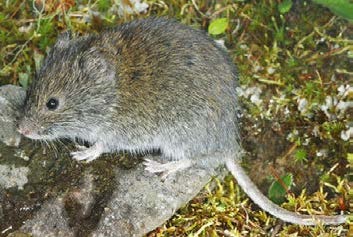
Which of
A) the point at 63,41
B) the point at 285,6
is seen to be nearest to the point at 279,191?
the point at 285,6

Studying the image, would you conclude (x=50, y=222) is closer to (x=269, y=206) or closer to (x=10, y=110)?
(x=10, y=110)

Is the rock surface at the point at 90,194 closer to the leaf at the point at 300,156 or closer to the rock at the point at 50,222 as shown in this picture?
the rock at the point at 50,222

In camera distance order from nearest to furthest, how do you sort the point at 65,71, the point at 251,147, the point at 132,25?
1. the point at 65,71
2. the point at 132,25
3. the point at 251,147

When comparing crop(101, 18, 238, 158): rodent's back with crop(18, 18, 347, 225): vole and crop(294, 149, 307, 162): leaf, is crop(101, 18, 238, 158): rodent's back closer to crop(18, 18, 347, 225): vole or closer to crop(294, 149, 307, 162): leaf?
crop(18, 18, 347, 225): vole

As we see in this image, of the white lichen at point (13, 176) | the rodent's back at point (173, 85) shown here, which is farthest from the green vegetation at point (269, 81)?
the white lichen at point (13, 176)

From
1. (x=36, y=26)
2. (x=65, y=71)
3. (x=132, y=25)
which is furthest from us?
(x=36, y=26)

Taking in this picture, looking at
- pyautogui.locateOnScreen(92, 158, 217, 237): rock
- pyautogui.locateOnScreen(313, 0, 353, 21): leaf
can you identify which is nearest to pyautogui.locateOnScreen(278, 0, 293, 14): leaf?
pyautogui.locateOnScreen(313, 0, 353, 21): leaf

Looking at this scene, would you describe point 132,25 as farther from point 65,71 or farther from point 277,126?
point 277,126

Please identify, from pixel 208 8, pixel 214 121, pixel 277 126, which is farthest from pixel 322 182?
pixel 208 8
